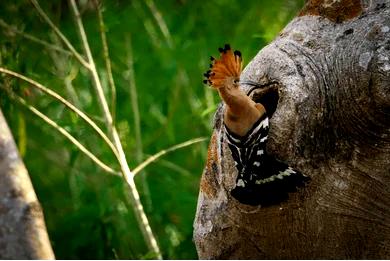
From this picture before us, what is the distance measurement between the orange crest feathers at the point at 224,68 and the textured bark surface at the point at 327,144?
133 millimetres

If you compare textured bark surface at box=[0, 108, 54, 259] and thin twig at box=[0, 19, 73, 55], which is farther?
thin twig at box=[0, 19, 73, 55]

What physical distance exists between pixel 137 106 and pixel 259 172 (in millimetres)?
3233

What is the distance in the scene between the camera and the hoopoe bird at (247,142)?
97.3 inches

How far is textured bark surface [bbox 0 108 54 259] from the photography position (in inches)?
69.6

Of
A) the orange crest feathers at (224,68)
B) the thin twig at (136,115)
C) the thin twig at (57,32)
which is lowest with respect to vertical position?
the thin twig at (136,115)

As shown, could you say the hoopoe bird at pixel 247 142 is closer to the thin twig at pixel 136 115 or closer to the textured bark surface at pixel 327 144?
the textured bark surface at pixel 327 144

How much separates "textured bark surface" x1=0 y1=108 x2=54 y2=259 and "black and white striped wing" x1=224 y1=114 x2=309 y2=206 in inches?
29.8

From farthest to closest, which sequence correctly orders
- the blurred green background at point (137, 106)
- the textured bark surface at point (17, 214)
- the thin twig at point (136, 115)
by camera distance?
the thin twig at point (136, 115), the blurred green background at point (137, 106), the textured bark surface at point (17, 214)

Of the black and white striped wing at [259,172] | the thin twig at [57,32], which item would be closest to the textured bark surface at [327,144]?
the black and white striped wing at [259,172]

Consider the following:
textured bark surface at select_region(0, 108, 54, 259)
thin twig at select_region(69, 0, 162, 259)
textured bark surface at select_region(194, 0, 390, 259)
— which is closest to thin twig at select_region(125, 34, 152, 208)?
thin twig at select_region(69, 0, 162, 259)

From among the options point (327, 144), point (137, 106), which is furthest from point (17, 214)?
point (137, 106)

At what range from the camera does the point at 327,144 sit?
2564mm

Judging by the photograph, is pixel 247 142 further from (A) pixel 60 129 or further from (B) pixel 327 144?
(A) pixel 60 129

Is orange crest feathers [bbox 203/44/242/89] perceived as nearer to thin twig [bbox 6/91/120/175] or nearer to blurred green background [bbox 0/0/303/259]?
thin twig [bbox 6/91/120/175]
